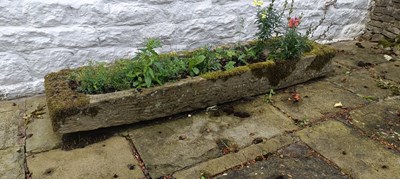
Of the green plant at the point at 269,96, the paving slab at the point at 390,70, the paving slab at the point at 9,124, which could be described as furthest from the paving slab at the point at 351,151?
the paving slab at the point at 9,124

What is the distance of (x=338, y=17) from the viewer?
170 inches

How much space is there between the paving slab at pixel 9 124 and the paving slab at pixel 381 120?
250 centimetres

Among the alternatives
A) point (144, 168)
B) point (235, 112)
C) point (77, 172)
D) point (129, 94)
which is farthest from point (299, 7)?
point (77, 172)

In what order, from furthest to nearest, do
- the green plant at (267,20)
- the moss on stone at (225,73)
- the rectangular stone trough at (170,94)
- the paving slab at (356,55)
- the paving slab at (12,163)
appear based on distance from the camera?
the paving slab at (356,55) → the green plant at (267,20) → the moss on stone at (225,73) → the rectangular stone trough at (170,94) → the paving slab at (12,163)

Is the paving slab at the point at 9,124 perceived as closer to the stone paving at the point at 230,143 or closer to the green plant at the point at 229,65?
the stone paving at the point at 230,143

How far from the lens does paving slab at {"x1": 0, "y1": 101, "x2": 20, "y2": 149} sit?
2377 millimetres

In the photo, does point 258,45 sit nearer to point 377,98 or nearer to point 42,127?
point 377,98

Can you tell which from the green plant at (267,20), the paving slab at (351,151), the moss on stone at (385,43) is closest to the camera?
the paving slab at (351,151)

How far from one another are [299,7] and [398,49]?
4.30ft

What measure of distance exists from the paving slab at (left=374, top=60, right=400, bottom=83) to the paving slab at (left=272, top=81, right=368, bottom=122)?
66 centimetres

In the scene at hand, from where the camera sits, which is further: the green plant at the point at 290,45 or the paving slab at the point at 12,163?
the green plant at the point at 290,45

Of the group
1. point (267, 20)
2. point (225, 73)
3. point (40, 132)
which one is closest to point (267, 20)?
point (267, 20)

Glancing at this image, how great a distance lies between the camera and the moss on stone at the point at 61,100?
2.24m

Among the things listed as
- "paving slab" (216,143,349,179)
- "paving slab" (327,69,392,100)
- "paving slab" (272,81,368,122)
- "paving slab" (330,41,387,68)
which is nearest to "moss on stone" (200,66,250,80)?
"paving slab" (272,81,368,122)
